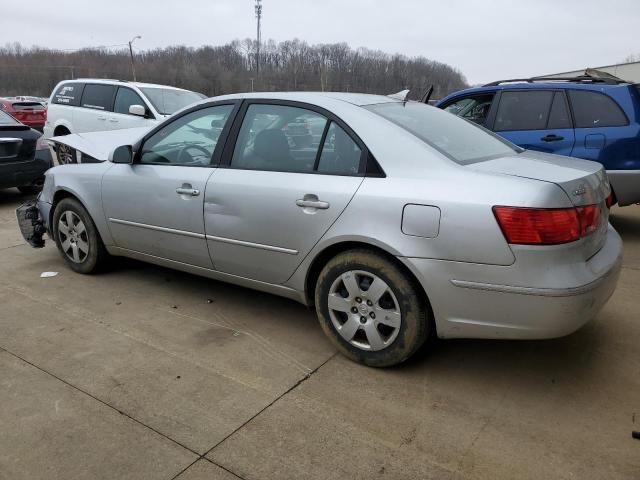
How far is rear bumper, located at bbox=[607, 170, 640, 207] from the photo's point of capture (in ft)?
17.4

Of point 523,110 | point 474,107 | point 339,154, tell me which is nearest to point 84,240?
point 339,154

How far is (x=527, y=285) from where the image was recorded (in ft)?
7.79

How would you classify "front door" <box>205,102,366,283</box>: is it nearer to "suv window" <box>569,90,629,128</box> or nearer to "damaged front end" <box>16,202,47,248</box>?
"damaged front end" <box>16,202,47,248</box>

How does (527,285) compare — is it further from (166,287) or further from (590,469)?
(166,287)

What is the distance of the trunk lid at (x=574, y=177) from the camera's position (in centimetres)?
250

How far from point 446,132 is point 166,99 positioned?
6.99 m

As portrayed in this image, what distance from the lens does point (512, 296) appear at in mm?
2416

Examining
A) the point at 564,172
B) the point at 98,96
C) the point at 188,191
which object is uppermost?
the point at 98,96

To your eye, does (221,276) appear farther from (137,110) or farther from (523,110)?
(137,110)

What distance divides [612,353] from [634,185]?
9.68 ft

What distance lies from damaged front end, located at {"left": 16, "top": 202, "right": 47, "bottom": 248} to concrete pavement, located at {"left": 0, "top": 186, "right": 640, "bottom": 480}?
0.95m

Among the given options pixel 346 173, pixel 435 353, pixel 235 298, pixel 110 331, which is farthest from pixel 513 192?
pixel 110 331

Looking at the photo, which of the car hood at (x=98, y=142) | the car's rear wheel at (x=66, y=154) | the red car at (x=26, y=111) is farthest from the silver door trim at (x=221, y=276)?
the red car at (x=26, y=111)

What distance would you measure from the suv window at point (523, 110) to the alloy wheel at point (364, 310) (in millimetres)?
3978
